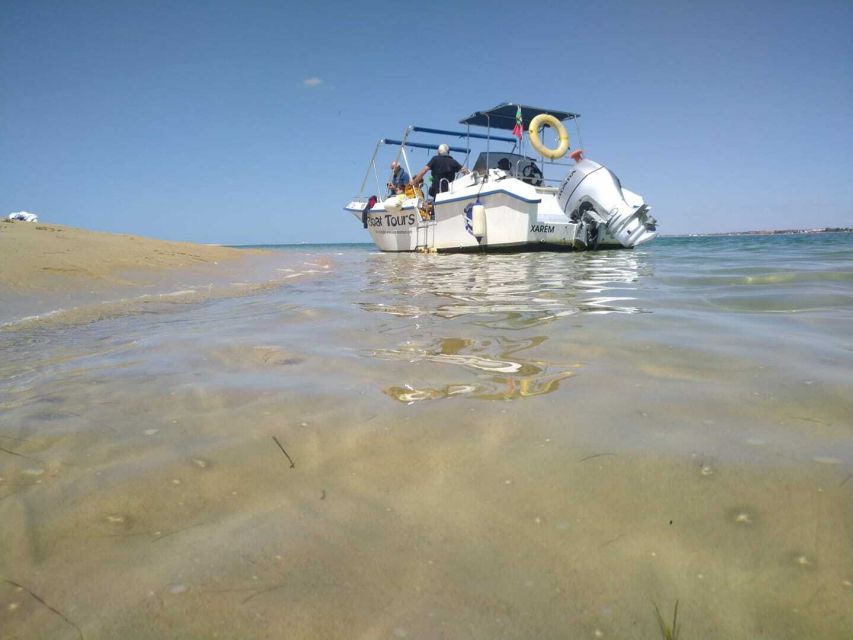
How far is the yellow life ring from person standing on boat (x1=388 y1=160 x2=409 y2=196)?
140 inches

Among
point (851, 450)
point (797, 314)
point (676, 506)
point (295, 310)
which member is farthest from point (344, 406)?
point (797, 314)

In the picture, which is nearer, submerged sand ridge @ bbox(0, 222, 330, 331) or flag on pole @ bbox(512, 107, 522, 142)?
submerged sand ridge @ bbox(0, 222, 330, 331)

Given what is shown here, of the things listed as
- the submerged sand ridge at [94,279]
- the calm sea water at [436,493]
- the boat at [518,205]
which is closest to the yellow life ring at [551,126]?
the boat at [518,205]

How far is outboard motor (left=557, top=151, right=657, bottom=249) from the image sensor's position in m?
8.64

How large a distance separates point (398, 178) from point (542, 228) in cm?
499

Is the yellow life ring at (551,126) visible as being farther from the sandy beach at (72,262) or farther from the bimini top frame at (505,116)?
the sandy beach at (72,262)

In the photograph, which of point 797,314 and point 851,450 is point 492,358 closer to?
point 851,450

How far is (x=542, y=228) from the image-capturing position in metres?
9.09

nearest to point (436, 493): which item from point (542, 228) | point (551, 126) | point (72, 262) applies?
point (72, 262)

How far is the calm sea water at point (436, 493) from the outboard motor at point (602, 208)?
7.61 metres

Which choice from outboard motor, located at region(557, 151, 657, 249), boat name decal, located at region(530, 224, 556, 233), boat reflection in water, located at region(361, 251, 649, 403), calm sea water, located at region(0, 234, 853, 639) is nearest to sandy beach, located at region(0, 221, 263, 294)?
boat reflection in water, located at region(361, 251, 649, 403)

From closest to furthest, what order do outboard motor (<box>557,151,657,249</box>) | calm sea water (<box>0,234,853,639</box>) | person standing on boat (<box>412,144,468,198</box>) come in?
calm sea water (<box>0,234,853,639</box>)
outboard motor (<box>557,151,657,249</box>)
person standing on boat (<box>412,144,468,198</box>)

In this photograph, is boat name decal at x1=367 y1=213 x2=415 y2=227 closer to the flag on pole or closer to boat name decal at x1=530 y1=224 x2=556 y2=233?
the flag on pole

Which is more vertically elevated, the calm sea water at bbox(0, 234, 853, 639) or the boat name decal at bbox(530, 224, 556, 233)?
the boat name decal at bbox(530, 224, 556, 233)
